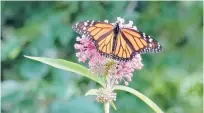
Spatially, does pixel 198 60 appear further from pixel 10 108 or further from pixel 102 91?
pixel 102 91

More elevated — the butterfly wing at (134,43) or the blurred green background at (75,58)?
the blurred green background at (75,58)

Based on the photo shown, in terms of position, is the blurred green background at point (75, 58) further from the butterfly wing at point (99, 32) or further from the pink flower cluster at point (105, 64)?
the pink flower cluster at point (105, 64)

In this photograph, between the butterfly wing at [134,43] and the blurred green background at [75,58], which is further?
the blurred green background at [75,58]

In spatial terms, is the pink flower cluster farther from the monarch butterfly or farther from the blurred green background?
the blurred green background

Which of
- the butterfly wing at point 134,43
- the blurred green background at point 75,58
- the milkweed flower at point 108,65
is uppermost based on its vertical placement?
the blurred green background at point 75,58

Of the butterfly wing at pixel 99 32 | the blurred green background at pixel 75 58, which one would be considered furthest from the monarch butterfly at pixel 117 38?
the blurred green background at pixel 75 58

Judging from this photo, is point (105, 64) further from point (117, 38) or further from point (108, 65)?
point (117, 38)

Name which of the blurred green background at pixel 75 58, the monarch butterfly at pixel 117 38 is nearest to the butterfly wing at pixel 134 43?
the monarch butterfly at pixel 117 38
